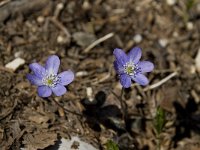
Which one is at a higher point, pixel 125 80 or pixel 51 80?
pixel 51 80

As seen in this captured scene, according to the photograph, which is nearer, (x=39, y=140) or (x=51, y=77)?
(x=39, y=140)

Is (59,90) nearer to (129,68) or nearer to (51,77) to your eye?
(51,77)

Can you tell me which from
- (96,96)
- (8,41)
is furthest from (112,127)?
(8,41)

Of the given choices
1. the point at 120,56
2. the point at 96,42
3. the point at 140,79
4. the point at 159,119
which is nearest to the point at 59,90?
the point at 120,56

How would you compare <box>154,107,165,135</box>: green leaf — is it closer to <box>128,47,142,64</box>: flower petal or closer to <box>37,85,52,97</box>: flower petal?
<box>128,47,142,64</box>: flower petal

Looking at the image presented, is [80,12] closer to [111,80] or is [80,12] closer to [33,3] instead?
[33,3]

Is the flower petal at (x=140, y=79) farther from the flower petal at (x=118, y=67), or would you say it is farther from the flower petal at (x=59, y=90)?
the flower petal at (x=59, y=90)
